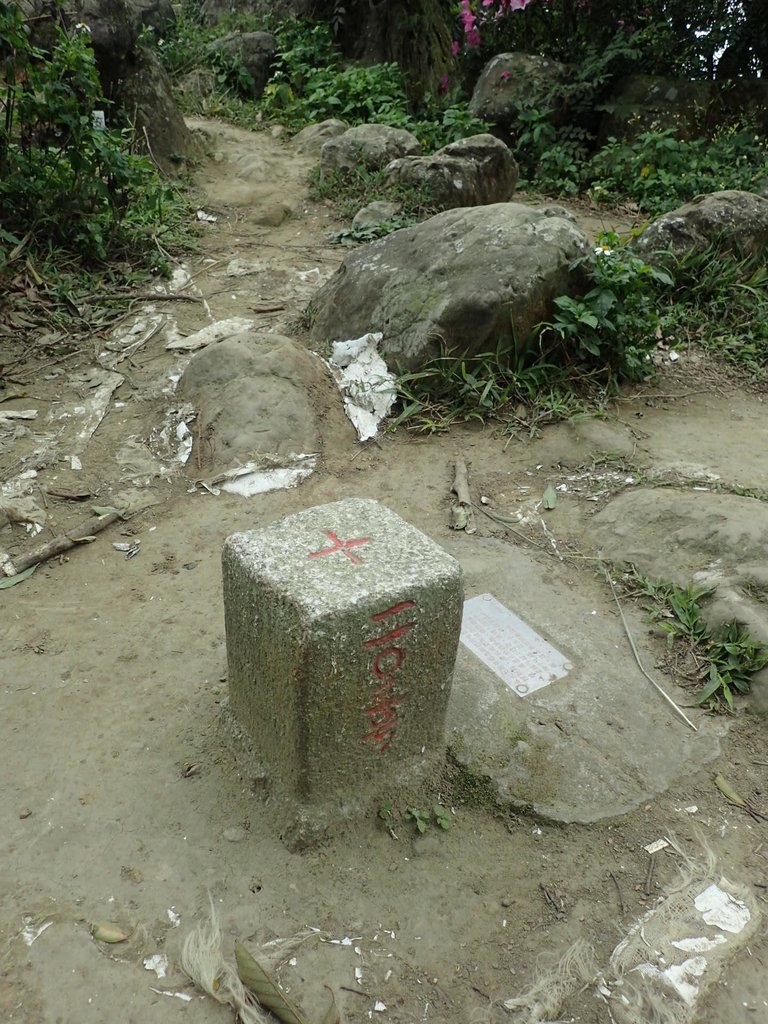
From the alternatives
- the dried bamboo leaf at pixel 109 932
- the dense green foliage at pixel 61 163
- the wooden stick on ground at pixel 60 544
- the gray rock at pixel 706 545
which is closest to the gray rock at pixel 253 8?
the dense green foliage at pixel 61 163

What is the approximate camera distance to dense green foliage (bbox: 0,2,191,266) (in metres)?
5.36

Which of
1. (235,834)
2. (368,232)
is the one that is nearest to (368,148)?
(368,232)

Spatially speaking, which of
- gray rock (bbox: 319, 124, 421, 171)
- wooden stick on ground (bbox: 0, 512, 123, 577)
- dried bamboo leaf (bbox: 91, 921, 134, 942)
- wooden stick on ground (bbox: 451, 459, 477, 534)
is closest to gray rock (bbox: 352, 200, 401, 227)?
gray rock (bbox: 319, 124, 421, 171)

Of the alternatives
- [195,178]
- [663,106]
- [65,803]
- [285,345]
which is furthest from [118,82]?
[65,803]

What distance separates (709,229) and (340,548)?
4745 mm

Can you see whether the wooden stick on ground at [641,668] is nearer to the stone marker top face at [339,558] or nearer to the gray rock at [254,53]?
the stone marker top face at [339,558]

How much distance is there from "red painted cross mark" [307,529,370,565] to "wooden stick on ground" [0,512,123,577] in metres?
1.80

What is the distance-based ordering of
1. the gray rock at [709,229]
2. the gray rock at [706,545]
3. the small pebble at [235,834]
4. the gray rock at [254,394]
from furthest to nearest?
the gray rock at [709,229]
the gray rock at [254,394]
the gray rock at [706,545]
the small pebble at [235,834]

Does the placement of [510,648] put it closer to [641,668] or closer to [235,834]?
[641,668]

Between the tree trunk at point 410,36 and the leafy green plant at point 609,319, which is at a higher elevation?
the tree trunk at point 410,36

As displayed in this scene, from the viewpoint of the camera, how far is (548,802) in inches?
94.6

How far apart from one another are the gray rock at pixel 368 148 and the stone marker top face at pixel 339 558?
21.0 ft

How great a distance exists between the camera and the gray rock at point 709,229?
5641mm

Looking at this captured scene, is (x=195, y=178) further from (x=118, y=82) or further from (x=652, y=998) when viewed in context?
(x=652, y=998)
